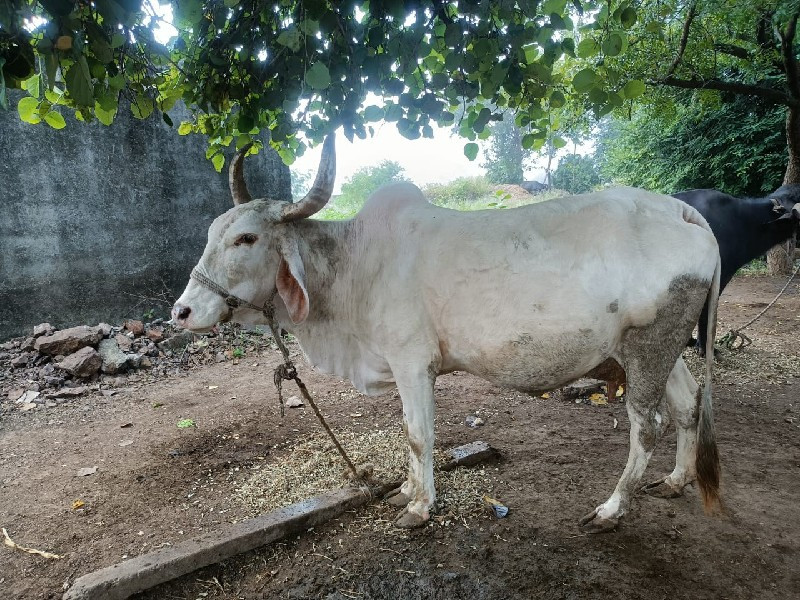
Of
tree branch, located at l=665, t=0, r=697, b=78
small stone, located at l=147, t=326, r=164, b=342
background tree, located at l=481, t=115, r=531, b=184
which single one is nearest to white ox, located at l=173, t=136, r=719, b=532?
small stone, located at l=147, t=326, r=164, b=342

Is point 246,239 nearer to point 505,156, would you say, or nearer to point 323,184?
point 323,184

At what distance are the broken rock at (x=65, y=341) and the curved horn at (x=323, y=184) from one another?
4904 mm

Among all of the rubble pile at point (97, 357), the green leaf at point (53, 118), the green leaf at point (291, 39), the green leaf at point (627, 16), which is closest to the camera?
the green leaf at point (291, 39)

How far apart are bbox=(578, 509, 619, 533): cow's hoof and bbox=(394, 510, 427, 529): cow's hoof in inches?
34.8

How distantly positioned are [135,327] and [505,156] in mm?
25255

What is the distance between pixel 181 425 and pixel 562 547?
346 centimetres

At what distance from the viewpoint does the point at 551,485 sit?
3.36 metres

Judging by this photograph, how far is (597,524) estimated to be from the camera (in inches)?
112

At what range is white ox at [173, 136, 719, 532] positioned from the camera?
256 cm

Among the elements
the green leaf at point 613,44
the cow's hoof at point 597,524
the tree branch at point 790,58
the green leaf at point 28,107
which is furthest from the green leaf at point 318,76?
the tree branch at point 790,58

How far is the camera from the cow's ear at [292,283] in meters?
2.84

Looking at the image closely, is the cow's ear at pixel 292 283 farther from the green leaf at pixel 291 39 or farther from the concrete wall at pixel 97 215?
the concrete wall at pixel 97 215

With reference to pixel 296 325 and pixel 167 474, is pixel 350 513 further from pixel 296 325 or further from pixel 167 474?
pixel 167 474

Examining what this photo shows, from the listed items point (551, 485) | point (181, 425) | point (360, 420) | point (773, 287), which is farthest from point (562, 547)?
point (773, 287)
